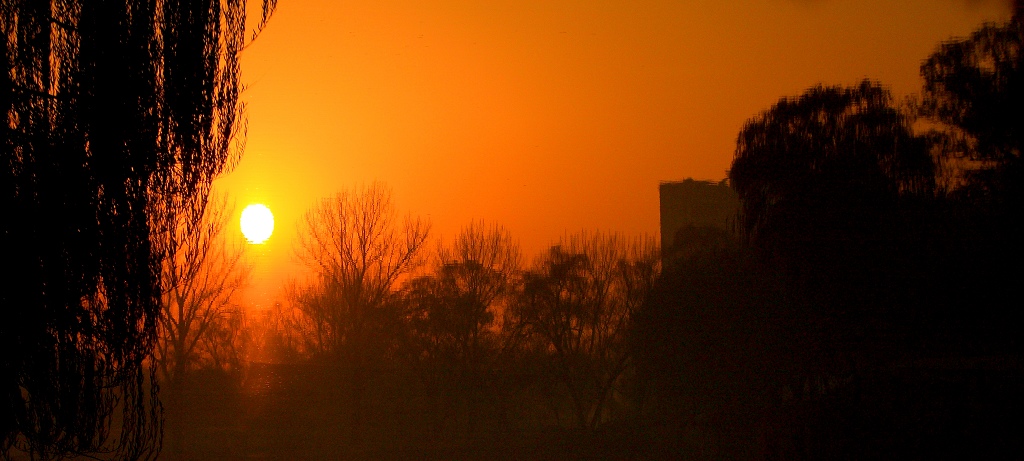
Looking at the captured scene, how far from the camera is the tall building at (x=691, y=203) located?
80.2 m

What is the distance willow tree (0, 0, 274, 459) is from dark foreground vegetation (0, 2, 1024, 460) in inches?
1.2

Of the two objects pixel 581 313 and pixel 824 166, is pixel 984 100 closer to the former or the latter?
pixel 824 166

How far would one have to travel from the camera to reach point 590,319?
175 ft

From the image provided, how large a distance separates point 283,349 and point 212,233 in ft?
179

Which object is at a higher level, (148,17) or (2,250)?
(148,17)

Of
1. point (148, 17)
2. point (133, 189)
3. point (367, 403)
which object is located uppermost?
point (148, 17)

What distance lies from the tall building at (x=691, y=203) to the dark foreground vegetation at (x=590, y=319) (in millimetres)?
27291

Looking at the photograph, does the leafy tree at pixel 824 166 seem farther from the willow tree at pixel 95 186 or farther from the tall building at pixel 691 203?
the tall building at pixel 691 203

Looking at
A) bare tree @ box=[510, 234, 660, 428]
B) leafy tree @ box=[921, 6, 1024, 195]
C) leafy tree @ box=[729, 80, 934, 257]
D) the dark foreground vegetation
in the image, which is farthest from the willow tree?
bare tree @ box=[510, 234, 660, 428]

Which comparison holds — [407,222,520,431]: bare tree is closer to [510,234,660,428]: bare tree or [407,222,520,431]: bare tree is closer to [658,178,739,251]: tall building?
[510,234,660,428]: bare tree

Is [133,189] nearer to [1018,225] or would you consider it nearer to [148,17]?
[148,17]

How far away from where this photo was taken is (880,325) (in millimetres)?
21031

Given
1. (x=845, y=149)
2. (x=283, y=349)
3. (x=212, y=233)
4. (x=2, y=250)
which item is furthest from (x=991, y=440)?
(x=283, y=349)

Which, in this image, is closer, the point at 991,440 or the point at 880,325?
the point at 991,440
